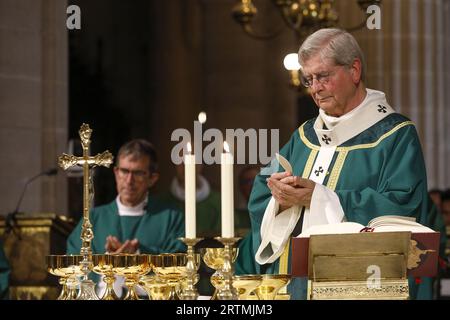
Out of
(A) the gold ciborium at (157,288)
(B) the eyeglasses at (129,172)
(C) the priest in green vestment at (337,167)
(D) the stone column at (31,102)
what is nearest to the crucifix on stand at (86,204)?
(A) the gold ciborium at (157,288)

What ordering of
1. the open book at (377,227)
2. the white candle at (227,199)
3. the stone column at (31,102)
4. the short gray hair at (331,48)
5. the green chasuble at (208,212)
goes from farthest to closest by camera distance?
the green chasuble at (208,212) → the stone column at (31,102) → the short gray hair at (331,48) → the open book at (377,227) → the white candle at (227,199)

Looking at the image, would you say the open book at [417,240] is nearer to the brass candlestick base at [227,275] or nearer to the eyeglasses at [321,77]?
the brass candlestick base at [227,275]

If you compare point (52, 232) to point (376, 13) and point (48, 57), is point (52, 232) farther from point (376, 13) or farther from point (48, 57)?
point (376, 13)

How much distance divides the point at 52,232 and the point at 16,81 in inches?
50.9

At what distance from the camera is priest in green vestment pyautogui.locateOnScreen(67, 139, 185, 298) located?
10.1 metres

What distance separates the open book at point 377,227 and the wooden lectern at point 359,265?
22 cm

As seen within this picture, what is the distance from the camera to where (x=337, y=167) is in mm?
7199

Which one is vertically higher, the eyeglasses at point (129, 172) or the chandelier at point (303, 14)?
the chandelier at point (303, 14)

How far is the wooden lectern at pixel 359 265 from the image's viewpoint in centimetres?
573

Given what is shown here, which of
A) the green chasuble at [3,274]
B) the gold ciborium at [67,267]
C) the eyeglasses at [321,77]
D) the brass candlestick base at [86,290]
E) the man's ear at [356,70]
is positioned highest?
the man's ear at [356,70]

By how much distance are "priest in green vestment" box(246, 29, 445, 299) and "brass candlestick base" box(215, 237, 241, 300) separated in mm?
1144

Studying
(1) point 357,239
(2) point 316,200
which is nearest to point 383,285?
(1) point 357,239

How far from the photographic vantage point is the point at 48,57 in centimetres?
1168

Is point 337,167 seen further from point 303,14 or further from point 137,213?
point 303,14
